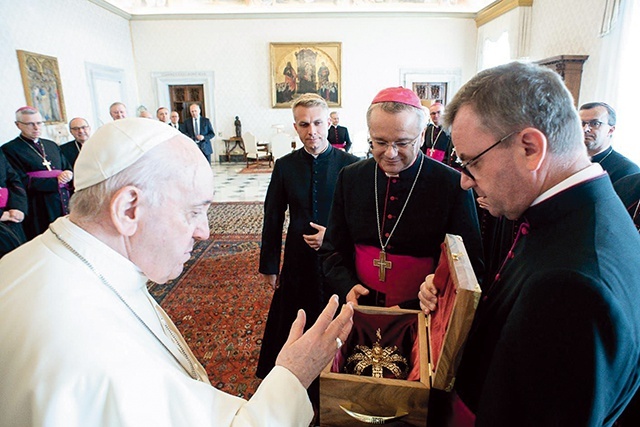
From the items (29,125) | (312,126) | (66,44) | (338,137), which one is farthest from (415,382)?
(66,44)

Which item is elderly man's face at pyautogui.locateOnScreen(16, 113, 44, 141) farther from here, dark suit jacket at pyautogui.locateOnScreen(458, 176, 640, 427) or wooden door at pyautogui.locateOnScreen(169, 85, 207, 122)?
wooden door at pyautogui.locateOnScreen(169, 85, 207, 122)

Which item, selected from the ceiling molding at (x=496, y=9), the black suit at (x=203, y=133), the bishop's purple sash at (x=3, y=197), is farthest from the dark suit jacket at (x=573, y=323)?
the ceiling molding at (x=496, y=9)

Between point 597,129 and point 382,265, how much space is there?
2.87m

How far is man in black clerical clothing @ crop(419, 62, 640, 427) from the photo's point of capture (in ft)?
2.66

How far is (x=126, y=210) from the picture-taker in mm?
1046

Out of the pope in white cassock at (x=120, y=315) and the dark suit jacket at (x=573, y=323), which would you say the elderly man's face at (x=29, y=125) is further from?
the dark suit jacket at (x=573, y=323)

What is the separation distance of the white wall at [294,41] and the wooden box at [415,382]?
1286cm

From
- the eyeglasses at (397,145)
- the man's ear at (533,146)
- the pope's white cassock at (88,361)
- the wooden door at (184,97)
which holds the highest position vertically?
the wooden door at (184,97)

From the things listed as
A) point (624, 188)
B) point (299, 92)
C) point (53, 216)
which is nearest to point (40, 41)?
point (53, 216)

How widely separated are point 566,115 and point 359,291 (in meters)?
1.21

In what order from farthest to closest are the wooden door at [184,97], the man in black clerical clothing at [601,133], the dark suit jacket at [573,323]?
the wooden door at [184,97], the man in black clerical clothing at [601,133], the dark suit jacket at [573,323]

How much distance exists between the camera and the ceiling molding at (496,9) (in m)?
10.2

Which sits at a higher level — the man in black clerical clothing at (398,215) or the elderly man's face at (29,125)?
the elderly man's face at (29,125)

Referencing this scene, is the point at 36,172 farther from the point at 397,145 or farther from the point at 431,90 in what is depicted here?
the point at 431,90
